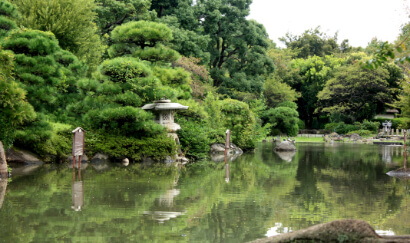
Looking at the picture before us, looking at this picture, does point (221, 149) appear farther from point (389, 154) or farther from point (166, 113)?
point (389, 154)

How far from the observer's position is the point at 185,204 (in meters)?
7.50

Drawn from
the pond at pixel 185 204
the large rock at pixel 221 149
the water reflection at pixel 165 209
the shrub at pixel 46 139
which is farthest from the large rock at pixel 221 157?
the water reflection at pixel 165 209

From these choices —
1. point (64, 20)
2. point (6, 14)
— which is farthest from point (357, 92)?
point (6, 14)

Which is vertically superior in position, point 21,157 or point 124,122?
point 124,122

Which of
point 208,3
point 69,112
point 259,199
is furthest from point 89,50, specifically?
point 259,199

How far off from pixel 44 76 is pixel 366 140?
26676 millimetres

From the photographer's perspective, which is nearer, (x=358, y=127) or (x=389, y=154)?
(x=389, y=154)

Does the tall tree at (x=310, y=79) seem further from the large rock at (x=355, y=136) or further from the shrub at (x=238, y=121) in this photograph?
the shrub at (x=238, y=121)

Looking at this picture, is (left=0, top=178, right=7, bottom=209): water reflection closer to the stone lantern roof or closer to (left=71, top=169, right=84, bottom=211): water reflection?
(left=71, top=169, right=84, bottom=211): water reflection

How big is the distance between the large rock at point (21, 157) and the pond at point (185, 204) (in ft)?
4.33

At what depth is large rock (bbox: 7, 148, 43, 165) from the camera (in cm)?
1377

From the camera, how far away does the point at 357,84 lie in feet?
132

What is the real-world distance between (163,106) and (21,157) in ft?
16.5

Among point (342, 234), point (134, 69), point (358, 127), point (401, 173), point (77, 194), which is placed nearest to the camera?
point (342, 234)
